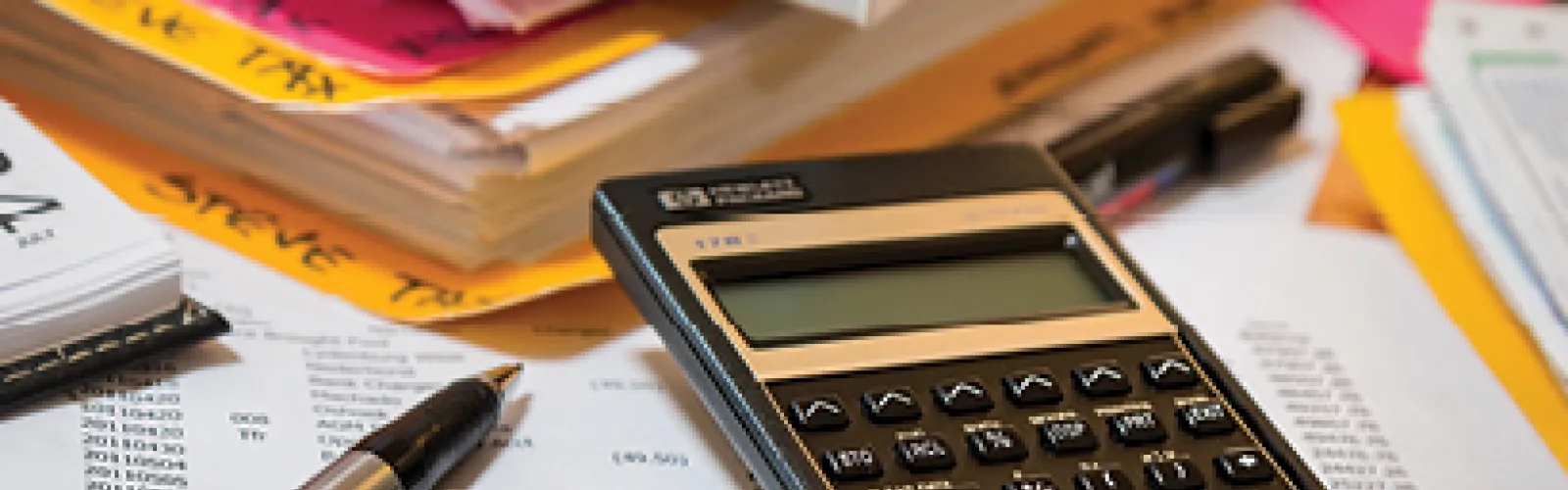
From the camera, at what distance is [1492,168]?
0.57 m

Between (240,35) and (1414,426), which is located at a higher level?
(240,35)

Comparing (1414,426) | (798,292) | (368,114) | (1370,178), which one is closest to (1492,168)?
(1370,178)

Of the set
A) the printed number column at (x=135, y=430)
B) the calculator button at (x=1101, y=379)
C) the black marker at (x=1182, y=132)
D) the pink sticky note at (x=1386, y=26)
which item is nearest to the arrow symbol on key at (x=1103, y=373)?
the calculator button at (x=1101, y=379)

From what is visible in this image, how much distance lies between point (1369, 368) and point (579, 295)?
0.80ft

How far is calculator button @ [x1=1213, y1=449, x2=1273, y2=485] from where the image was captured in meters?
0.38

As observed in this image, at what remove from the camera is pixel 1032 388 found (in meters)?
0.40

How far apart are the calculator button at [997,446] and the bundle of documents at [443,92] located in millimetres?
157

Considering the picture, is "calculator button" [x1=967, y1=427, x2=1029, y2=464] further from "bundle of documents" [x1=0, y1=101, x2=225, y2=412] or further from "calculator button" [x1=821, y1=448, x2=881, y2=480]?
"bundle of documents" [x1=0, y1=101, x2=225, y2=412]

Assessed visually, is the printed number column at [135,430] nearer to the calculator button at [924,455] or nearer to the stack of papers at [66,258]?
the stack of papers at [66,258]

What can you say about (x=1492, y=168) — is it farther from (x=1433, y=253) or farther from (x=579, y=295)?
(x=579, y=295)

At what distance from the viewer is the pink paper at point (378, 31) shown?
0.47 m

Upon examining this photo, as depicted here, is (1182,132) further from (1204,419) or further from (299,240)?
(299,240)

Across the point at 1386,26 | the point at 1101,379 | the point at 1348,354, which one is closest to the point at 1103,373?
the point at 1101,379

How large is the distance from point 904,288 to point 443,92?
14cm
